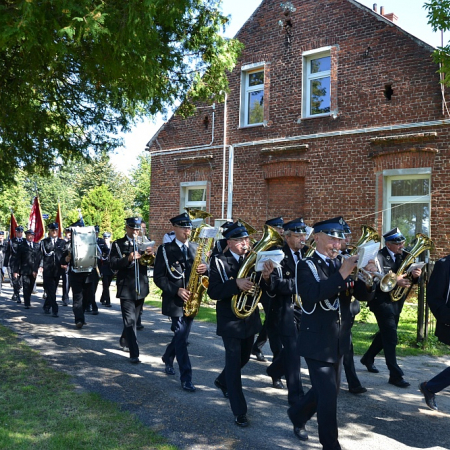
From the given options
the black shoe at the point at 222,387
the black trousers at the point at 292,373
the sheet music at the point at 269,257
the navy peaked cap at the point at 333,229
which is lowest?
the black shoe at the point at 222,387

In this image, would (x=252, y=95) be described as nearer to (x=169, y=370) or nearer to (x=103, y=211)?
(x=169, y=370)

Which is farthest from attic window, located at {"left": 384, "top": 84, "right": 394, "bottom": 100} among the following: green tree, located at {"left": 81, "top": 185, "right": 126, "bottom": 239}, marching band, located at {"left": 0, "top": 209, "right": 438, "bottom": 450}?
green tree, located at {"left": 81, "top": 185, "right": 126, "bottom": 239}

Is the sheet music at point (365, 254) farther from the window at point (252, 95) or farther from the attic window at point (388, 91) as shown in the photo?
the window at point (252, 95)

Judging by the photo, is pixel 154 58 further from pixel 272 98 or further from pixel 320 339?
pixel 272 98

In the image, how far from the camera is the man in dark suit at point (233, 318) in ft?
17.1

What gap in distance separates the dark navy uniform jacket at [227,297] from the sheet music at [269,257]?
34cm

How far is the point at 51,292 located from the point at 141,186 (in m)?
42.2

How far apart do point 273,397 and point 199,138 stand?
12996 mm

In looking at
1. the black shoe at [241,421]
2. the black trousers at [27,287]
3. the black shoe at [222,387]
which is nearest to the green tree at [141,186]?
the black trousers at [27,287]

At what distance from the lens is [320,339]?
174 inches

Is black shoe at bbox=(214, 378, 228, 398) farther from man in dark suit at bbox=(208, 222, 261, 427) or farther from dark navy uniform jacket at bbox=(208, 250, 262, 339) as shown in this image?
dark navy uniform jacket at bbox=(208, 250, 262, 339)

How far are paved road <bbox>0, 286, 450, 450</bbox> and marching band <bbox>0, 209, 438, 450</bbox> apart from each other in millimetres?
204

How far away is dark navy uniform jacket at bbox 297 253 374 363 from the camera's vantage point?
4.38 m

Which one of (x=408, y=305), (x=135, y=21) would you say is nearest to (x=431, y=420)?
(x=135, y=21)
